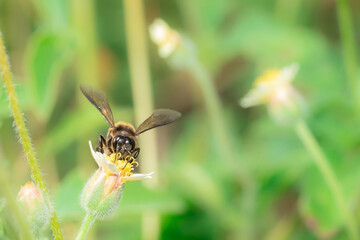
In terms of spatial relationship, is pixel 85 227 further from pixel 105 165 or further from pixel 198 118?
pixel 198 118

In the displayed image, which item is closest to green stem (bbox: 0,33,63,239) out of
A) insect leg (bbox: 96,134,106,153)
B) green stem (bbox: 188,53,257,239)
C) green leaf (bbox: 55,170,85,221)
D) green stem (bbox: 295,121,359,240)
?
insect leg (bbox: 96,134,106,153)

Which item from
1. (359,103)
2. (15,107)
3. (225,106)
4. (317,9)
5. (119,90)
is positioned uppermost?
(317,9)

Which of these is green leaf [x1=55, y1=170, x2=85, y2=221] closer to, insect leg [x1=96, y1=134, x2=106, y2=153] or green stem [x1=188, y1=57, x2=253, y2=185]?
insect leg [x1=96, y1=134, x2=106, y2=153]

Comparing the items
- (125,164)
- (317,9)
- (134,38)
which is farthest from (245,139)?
(125,164)

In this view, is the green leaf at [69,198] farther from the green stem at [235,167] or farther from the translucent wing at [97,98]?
the green stem at [235,167]

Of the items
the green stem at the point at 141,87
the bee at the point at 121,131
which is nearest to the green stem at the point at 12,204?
the bee at the point at 121,131

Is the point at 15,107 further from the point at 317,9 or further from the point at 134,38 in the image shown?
the point at 317,9
